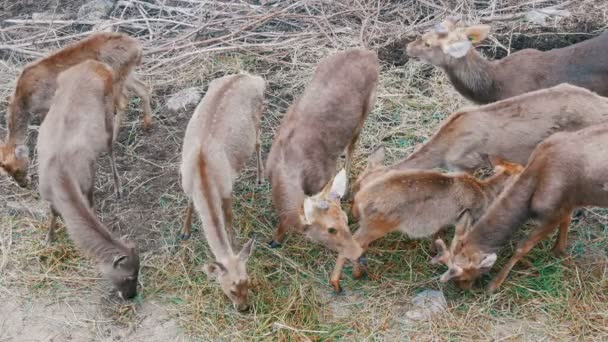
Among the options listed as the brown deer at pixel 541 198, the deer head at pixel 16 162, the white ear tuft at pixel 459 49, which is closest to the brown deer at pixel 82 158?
the deer head at pixel 16 162

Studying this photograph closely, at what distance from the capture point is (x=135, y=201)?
7.83m

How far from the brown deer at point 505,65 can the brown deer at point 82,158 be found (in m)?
3.68

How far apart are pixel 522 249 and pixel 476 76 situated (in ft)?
7.74

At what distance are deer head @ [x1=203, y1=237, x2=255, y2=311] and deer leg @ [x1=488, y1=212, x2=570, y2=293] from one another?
233 centimetres

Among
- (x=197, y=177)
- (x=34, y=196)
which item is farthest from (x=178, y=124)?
(x=197, y=177)

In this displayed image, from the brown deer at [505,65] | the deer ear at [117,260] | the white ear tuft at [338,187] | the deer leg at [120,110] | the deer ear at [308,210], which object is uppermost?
the brown deer at [505,65]

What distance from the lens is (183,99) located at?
910 cm

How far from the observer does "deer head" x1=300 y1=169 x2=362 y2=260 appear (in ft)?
21.0

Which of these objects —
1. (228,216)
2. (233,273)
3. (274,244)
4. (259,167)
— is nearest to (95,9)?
(259,167)

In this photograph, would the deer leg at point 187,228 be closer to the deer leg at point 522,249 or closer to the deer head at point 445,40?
the deer leg at point 522,249

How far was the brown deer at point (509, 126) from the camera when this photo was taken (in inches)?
274

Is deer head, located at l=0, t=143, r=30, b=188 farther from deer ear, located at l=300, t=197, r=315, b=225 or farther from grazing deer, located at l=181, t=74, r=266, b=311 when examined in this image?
deer ear, located at l=300, t=197, r=315, b=225

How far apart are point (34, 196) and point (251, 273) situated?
2.83m

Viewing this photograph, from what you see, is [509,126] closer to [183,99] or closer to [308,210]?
[308,210]
